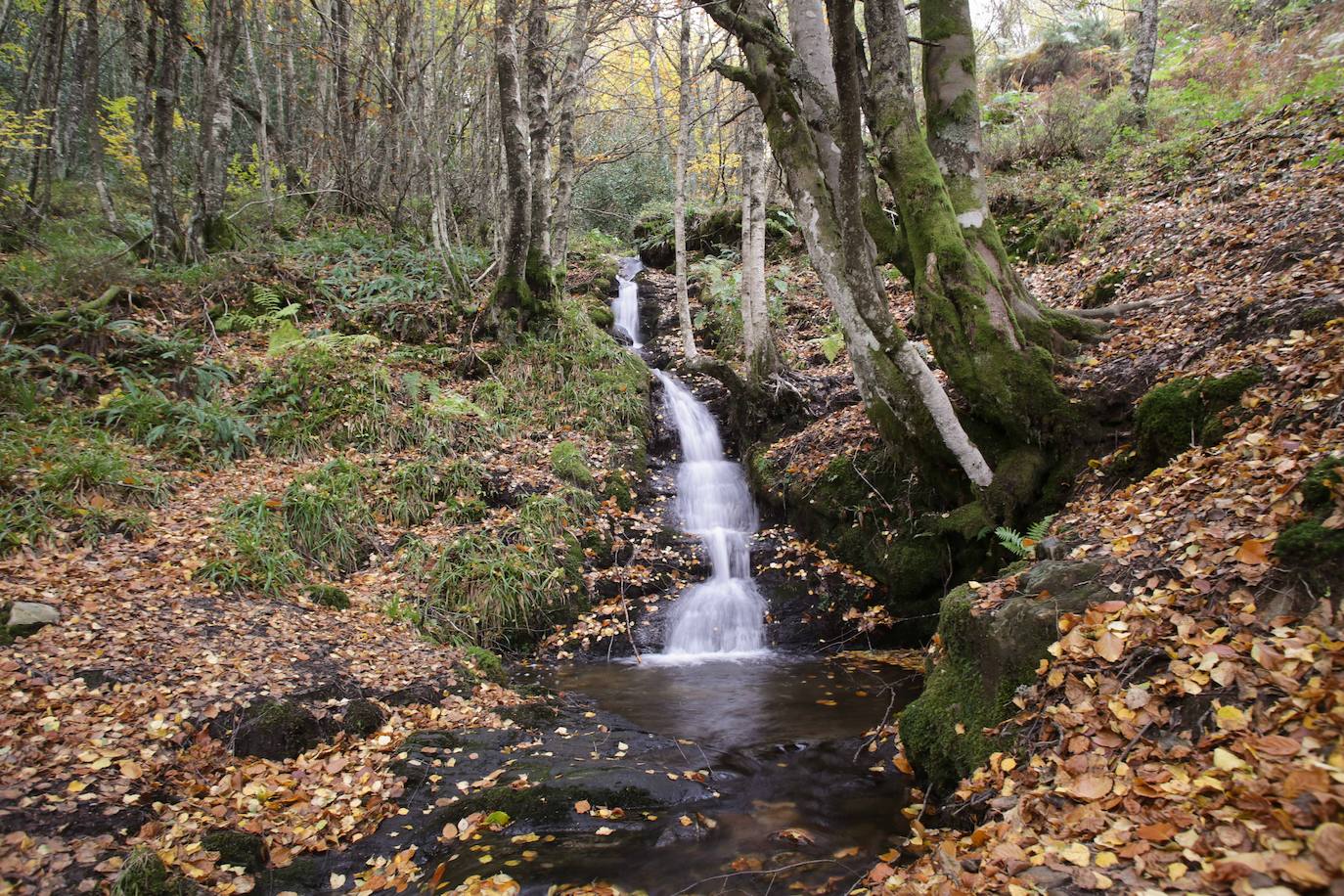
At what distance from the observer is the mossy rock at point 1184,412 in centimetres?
461

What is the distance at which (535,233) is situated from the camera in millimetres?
11555

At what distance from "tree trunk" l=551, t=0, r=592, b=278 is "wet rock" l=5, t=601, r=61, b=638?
9325 millimetres

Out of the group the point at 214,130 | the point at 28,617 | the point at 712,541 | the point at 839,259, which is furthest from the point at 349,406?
the point at 839,259

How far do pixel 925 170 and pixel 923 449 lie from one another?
2.64 metres

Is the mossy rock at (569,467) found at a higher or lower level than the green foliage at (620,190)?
lower

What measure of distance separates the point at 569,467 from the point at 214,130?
7.92m

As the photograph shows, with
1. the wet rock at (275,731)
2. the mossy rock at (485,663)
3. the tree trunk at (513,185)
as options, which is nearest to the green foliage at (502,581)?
the mossy rock at (485,663)

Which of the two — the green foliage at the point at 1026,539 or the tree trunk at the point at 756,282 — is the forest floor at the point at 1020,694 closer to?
the green foliage at the point at 1026,539

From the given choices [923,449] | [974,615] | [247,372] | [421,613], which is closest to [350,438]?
[247,372]

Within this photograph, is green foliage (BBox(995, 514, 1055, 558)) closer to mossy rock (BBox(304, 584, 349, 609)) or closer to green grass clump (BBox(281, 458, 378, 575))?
mossy rock (BBox(304, 584, 349, 609))

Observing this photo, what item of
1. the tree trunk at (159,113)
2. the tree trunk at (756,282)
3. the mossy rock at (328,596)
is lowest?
the mossy rock at (328,596)

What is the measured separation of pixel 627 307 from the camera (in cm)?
1648

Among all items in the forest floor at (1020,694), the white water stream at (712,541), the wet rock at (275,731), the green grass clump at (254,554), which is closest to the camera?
the forest floor at (1020,694)

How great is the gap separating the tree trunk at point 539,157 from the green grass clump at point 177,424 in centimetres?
507
